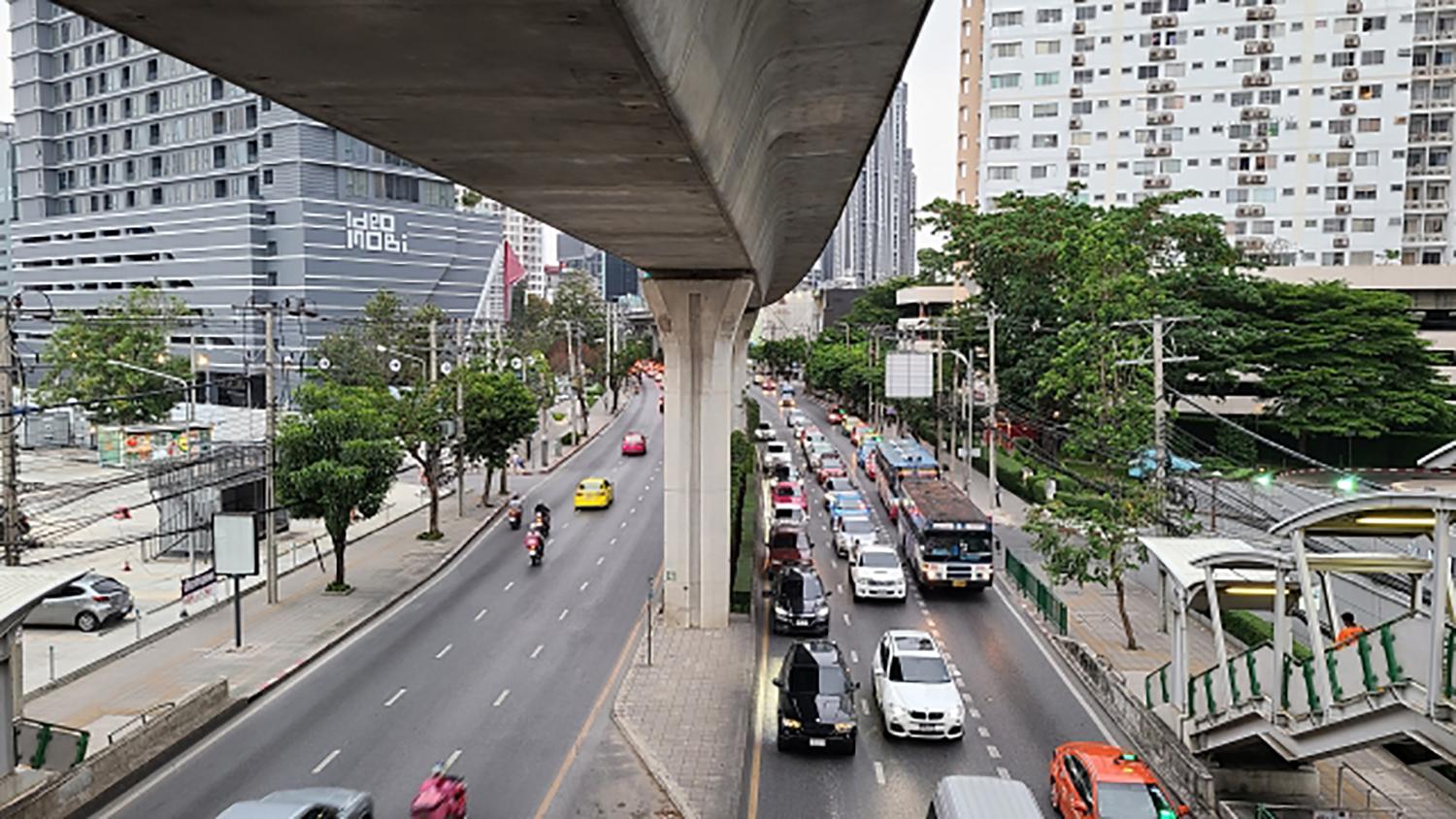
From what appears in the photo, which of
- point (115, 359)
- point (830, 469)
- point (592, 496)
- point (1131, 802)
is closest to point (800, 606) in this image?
point (1131, 802)

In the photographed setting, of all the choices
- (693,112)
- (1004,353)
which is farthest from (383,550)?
(1004,353)

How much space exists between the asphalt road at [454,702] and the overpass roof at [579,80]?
29.2 ft

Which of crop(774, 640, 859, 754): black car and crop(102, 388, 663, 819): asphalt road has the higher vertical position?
crop(774, 640, 859, 754): black car

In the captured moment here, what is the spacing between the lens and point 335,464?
27344 mm

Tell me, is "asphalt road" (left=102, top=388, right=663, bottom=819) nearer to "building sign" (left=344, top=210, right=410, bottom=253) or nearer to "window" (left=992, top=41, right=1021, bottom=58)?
"building sign" (left=344, top=210, right=410, bottom=253)

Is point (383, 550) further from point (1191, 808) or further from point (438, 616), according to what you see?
point (1191, 808)

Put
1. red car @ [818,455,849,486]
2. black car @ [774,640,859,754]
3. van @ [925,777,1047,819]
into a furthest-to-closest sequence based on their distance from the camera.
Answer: red car @ [818,455,849,486] → black car @ [774,640,859,754] → van @ [925,777,1047,819]

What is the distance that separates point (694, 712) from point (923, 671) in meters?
4.13

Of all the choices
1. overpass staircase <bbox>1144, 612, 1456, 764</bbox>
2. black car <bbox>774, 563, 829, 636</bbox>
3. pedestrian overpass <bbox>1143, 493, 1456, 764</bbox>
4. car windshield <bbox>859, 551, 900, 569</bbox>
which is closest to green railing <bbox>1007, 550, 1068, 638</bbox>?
car windshield <bbox>859, 551, 900, 569</bbox>

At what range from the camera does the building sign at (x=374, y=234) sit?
Answer: 280 feet

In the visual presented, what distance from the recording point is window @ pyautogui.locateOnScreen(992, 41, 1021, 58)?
275 ft

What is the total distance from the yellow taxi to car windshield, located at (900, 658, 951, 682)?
25.0m

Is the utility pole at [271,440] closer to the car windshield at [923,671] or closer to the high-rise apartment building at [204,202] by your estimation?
the car windshield at [923,671]

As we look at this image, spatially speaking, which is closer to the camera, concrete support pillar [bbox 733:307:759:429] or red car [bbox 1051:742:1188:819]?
red car [bbox 1051:742:1188:819]
